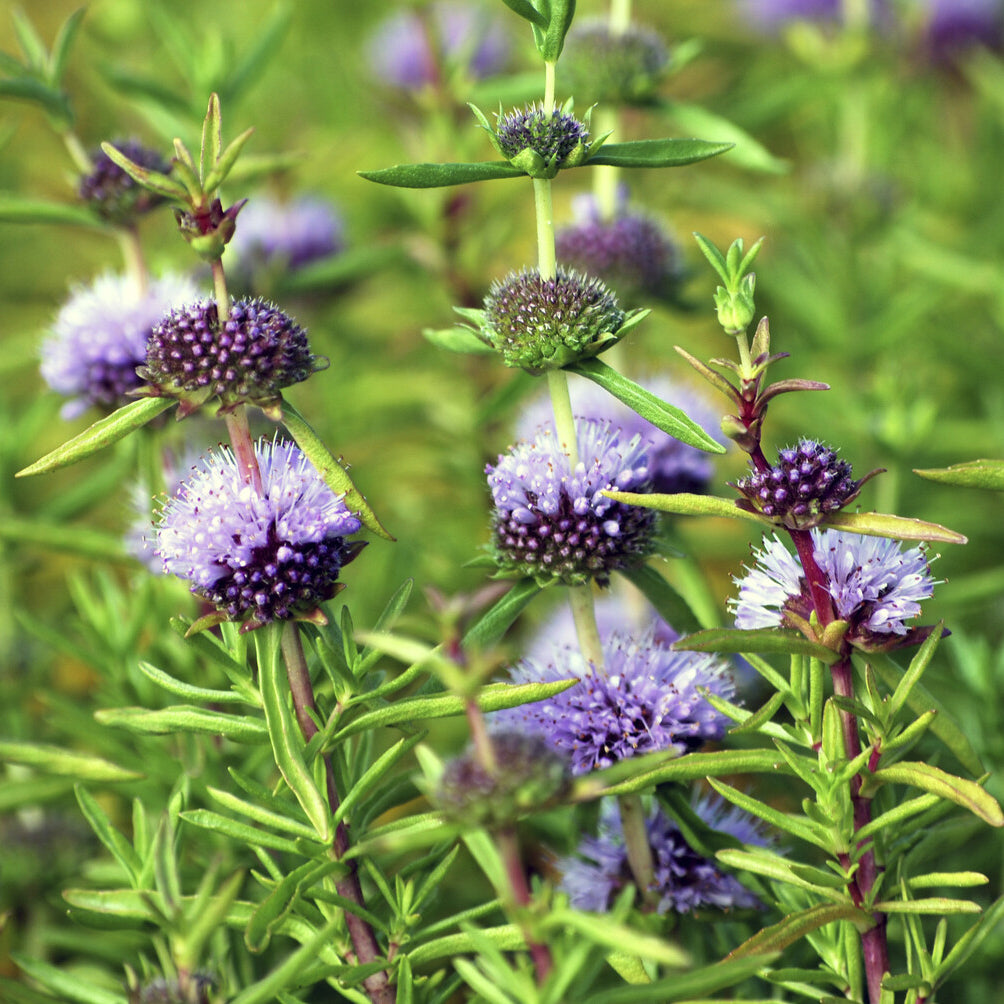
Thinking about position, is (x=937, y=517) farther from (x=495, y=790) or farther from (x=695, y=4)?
(x=695, y=4)

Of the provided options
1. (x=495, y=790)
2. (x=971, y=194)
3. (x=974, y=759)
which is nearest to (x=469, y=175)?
(x=495, y=790)

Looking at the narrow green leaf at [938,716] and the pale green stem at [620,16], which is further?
the pale green stem at [620,16]

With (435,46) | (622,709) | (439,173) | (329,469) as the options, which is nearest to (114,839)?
(329,469)

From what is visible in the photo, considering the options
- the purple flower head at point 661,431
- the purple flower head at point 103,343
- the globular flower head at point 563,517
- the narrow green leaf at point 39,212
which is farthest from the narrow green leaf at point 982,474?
the narrow green leaf at point 39,212

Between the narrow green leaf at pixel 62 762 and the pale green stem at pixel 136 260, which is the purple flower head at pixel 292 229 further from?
the narrow green leaf at pixel 62 762

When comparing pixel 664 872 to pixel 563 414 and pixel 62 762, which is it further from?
pixel 62 762

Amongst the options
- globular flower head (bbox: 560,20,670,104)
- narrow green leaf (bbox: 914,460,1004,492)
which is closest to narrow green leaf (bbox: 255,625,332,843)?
narrow green leaf (bbox: 914,460,1004,492)
